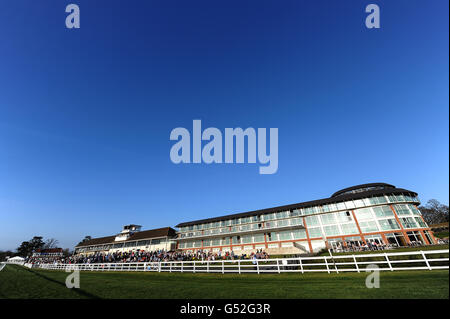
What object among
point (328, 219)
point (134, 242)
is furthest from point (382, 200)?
point (134, 242)

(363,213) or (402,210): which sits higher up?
(363,213)

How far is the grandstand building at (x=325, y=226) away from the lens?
3666 cm

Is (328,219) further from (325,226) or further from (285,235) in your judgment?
(285,235)

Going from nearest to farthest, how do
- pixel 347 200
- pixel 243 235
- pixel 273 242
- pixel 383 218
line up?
pixel 383 218 → pixel 347 200 → pixel 273 242 → pixel 243 235

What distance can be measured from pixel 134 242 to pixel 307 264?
63425 millimetres

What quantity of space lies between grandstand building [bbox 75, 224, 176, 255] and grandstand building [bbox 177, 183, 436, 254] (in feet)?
16.8

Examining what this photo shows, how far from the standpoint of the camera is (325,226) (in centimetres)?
4259

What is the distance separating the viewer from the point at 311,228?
43688mm

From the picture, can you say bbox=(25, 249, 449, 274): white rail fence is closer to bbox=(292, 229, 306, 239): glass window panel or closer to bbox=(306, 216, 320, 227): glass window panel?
bbox=(292, 229, 306, 239): glass window panel

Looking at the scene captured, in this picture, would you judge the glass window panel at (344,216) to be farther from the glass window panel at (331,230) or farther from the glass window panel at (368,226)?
the glass window panel at (368,226)

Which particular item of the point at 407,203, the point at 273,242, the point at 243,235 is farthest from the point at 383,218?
the point at 243,235

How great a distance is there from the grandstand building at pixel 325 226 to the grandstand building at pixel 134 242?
5.12 m
